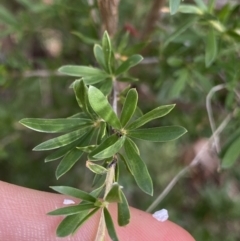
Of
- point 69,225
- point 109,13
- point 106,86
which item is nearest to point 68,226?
point 69,225

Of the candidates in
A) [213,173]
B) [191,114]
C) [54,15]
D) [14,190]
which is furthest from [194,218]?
[54,15]

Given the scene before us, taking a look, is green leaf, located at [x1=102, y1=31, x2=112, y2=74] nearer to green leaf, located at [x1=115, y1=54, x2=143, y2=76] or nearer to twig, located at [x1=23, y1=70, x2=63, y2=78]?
green leaf, located at [x1=115, y1=54, x2=143, y2=76]

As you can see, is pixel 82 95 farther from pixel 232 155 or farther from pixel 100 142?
pixel 232 155

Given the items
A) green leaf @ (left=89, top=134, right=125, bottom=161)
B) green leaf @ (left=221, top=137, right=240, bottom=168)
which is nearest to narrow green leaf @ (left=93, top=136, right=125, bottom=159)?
green leaf @ (left=89, top=134, right=125, bottom=161)

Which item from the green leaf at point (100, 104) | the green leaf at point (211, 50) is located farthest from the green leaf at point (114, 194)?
the green leaf at point (211, 50)

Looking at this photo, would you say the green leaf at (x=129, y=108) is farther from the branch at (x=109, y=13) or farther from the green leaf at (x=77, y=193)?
the branch at (x=109, y=13)
